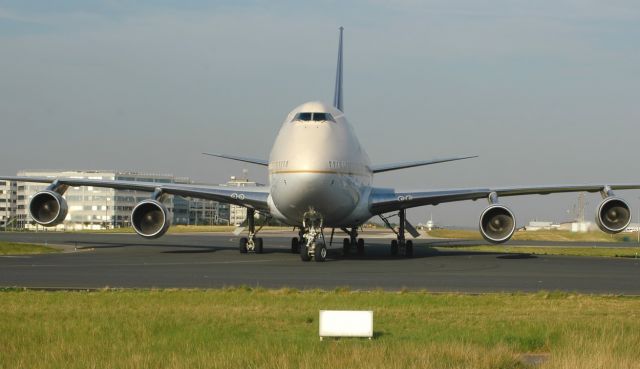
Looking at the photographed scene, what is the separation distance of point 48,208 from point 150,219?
4.38 m

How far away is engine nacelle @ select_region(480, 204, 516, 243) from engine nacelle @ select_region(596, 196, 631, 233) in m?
3.93

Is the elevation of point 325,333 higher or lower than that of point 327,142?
lower

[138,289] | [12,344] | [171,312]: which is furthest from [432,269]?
[12,344]

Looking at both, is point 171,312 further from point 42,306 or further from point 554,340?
point 554,340

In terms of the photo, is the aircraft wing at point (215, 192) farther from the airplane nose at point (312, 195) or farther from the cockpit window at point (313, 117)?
the cockpit window at point (313, 117)

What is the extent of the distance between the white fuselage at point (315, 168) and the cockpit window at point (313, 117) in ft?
0.24

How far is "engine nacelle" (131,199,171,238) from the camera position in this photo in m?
35.9

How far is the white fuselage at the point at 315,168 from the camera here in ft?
105

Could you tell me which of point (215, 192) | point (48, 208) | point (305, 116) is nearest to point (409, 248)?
point (215, 192)

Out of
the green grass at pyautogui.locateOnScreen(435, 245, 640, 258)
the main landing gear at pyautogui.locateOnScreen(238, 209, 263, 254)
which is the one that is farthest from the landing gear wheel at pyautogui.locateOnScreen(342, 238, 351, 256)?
the green grass at pyautogui.locateOnScreen(435, 245, 640, 258)

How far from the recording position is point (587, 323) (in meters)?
13.6

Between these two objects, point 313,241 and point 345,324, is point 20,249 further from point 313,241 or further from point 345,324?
point 345,324

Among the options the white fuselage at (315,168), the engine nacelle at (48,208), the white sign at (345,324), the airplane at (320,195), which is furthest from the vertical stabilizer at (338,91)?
the white sign at (345,324)

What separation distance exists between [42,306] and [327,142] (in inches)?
719
